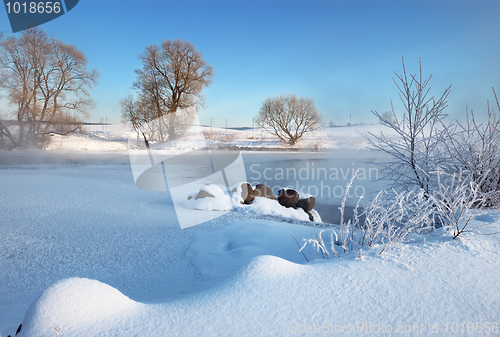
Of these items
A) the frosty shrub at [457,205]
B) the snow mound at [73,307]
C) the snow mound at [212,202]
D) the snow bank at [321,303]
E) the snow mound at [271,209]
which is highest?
the frosty shrub at [457,205]

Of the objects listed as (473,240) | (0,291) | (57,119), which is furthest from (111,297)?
(57,119)

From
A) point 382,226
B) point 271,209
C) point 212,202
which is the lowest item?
point 271,209

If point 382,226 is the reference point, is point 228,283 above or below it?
below

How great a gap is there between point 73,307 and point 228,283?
0.79 metres

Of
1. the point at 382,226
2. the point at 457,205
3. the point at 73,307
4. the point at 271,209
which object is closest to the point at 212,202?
the point at 271,209

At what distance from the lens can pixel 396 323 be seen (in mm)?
1339

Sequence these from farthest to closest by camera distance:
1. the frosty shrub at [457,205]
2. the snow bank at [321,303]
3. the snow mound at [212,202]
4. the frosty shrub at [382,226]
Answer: the snow mound at [212,202], the frosty shrub at [457,205], the frosty shrub at [382,226], the snow bank at [321,303]

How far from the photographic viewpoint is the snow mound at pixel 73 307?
4.29 feet

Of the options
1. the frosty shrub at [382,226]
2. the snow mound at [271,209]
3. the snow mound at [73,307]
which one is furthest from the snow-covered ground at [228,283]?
the snow mound at [271,209]

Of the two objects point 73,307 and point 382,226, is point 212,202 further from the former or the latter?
point 73,307

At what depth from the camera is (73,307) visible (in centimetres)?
140

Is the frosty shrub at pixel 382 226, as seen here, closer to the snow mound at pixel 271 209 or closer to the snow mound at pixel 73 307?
the snow mound at pixel 73 307

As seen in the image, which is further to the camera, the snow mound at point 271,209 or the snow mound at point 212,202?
the snow mound at point 271,209

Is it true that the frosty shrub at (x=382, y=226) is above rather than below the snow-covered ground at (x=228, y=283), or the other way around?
above
